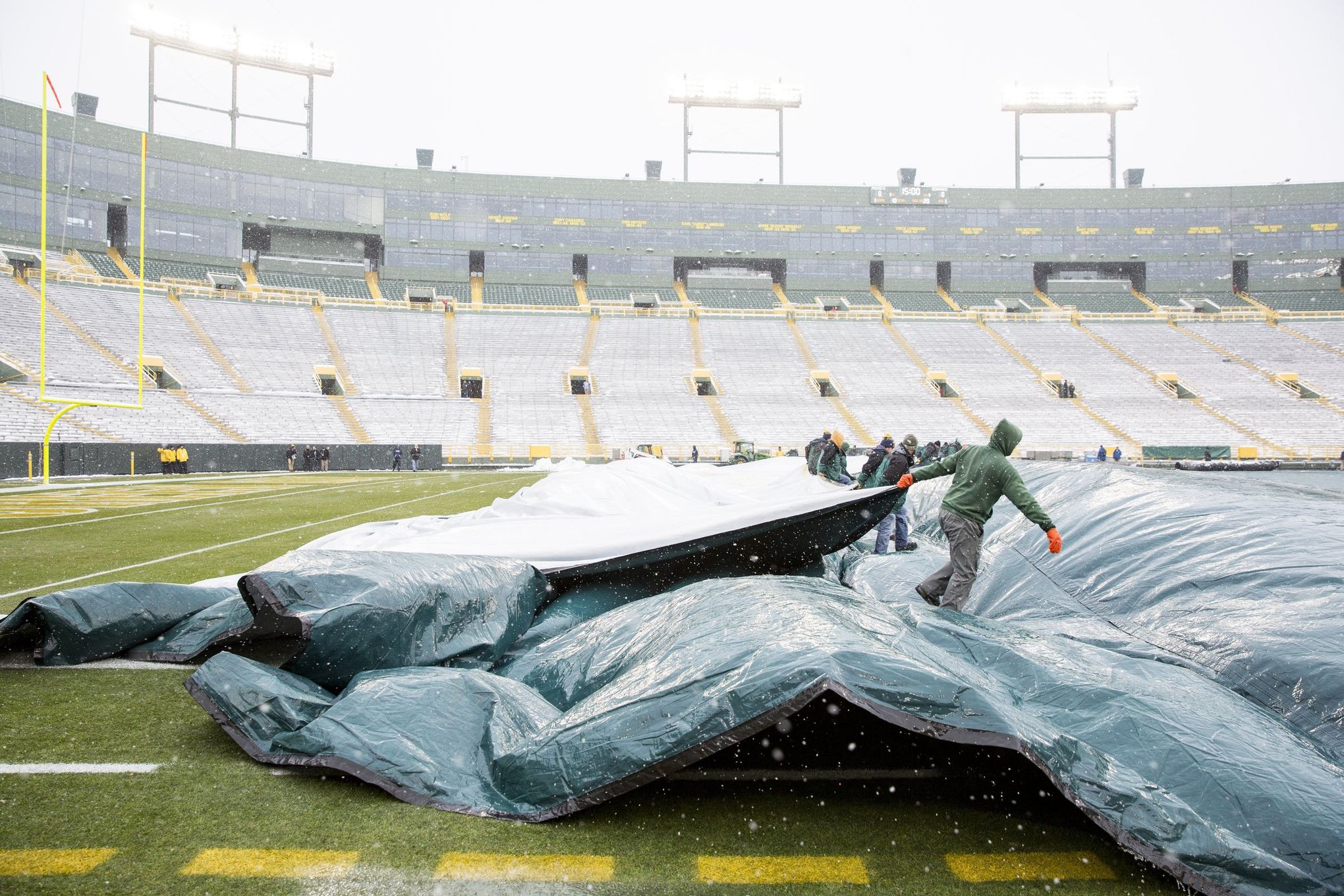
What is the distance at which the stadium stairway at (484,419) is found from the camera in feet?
108

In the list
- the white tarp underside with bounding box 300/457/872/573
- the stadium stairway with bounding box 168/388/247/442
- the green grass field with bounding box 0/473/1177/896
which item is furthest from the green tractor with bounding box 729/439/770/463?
the green grass field with bounding box 0/473/1177/896

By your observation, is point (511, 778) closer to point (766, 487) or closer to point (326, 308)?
point (766, 487)

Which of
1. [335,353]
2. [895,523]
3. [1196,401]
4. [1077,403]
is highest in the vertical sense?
[335,353]

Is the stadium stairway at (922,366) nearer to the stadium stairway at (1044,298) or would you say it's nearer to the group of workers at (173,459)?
the stadium stairway at (1044,298)

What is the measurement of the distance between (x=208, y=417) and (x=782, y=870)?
1271 inches

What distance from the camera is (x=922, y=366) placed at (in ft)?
135

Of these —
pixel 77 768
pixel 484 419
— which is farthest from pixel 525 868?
pixel 484 419

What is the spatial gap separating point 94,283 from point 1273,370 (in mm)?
54497

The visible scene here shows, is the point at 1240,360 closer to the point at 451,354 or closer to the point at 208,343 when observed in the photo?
the point at 451,354

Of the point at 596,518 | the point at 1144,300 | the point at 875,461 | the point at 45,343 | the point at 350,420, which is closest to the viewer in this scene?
the point at 596,518

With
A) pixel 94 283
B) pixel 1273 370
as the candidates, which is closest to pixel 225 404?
pixel 94 283

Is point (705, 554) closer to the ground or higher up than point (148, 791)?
higher up

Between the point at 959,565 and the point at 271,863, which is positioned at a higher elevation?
Answer: the point at 959,565

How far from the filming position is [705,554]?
487 centimetres
